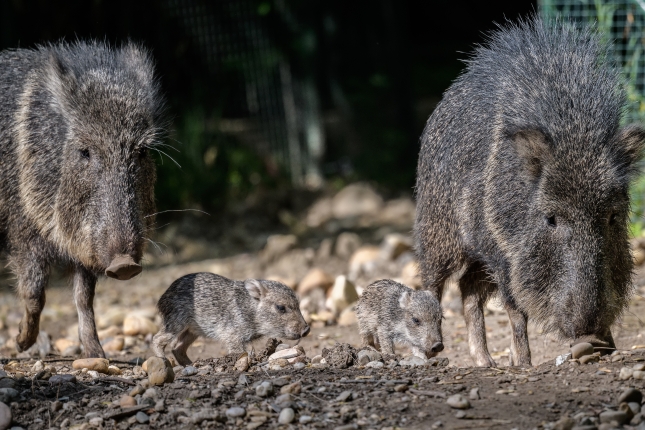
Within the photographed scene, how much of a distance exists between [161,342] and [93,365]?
0.48 meters

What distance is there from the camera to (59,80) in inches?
192

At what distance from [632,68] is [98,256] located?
4906 millimetres

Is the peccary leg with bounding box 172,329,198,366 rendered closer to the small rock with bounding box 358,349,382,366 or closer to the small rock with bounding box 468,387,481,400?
the small rock with bounding box 358,349,382,366

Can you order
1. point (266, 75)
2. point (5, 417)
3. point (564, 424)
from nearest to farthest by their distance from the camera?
point (564, 424)
point (5, 417)
point (266, 75)

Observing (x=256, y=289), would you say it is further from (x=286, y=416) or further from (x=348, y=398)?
(x=286, y=416)

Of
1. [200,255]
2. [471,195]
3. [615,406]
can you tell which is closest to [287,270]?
[200,255]

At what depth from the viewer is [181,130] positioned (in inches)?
420

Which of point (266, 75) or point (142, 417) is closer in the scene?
point (142, 417)

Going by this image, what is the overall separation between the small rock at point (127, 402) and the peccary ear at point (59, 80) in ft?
6.81

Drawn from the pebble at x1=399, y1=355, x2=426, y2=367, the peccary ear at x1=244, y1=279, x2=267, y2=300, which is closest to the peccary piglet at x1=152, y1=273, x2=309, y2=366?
the peccary ear at x1=244, y1=279, x2=267, y2=300

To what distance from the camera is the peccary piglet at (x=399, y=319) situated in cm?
471

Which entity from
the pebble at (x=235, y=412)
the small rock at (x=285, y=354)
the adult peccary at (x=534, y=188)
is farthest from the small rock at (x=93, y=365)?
the adult peccary at (x=534, y=188)

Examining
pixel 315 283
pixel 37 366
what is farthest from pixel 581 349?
pixel 315 283

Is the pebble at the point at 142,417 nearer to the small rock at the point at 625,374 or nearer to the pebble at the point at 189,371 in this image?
the pebble at the point at 189,371
